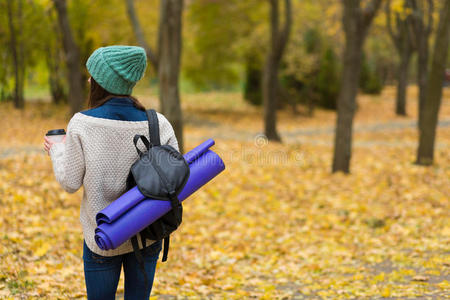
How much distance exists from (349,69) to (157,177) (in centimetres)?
796

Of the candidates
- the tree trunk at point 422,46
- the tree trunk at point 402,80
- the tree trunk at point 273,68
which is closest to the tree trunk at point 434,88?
the tree trunk at point 273,68

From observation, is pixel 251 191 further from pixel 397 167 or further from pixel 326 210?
pixel 397 167

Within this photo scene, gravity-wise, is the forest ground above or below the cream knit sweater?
below

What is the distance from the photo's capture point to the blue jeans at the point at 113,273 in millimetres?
2475

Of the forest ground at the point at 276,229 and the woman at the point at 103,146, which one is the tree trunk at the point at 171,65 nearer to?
the forest ground at the point at 276,229

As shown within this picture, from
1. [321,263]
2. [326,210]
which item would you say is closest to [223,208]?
[326,210]

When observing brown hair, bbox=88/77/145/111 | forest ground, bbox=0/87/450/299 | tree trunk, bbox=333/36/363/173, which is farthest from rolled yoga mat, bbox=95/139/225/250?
tree trunk, bbox=333/36/363/173

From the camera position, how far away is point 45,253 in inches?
197

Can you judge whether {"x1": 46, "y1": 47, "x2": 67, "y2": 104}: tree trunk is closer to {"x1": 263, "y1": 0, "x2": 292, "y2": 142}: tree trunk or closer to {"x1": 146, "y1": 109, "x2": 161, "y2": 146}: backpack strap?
{"x1": 263, "y1": 0, "x2": 292, "y2": 142}: tree trunk

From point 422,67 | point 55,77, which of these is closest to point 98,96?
point 422,67

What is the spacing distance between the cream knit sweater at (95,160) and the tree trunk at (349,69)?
770 centimetres

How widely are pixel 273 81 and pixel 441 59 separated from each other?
17.3 ft

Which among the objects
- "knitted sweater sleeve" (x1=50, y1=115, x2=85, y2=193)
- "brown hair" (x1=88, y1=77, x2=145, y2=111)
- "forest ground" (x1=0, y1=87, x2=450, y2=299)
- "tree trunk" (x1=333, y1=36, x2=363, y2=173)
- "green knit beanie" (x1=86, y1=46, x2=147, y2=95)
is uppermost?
"green knit beanie" (x1=86, y1=46, x2=147, y2=95)

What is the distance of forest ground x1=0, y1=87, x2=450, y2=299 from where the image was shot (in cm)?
451
